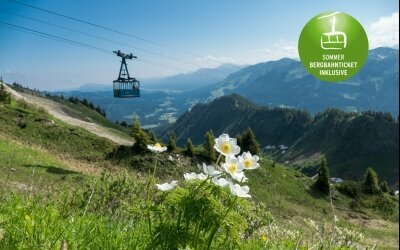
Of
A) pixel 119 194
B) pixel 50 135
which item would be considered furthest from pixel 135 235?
pixel 50 135

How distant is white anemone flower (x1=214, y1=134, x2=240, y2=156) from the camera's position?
3962 mm

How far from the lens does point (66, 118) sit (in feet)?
259

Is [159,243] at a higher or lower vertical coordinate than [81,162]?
higher

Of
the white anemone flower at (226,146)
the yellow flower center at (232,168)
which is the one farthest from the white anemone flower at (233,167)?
the white anemone flower at (226,146)

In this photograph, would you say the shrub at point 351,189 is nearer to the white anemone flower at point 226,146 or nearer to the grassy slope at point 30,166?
the grassy slope at point 30,166

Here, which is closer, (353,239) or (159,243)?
(159,243)

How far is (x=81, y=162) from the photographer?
151 feet

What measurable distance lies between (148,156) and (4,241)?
4454cm

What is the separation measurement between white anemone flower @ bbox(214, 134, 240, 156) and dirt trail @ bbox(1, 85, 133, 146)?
59596mm

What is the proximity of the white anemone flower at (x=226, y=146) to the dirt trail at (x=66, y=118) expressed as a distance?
59.6m

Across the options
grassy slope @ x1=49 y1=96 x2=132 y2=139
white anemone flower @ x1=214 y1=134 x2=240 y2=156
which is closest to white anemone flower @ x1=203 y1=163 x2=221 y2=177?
white anemone flower @ x1=214 y1=134 x2=240 y2=156

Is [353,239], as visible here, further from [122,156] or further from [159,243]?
[122,156]

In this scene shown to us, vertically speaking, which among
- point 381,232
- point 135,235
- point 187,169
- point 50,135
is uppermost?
point 135,235

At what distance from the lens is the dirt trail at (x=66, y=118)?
66.9m
